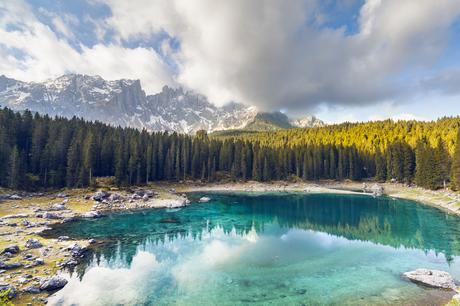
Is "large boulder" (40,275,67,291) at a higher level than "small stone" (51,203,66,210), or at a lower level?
lower

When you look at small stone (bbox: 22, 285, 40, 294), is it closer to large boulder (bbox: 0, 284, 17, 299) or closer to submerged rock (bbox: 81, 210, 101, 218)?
large boulder (bbox: 0, 284, 17, 299)

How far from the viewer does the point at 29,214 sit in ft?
163

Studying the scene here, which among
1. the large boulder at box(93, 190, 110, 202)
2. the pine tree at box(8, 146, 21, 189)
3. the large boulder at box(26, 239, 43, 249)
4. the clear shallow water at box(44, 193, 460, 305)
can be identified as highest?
the pine tree at box(8, 146, 21, 189)

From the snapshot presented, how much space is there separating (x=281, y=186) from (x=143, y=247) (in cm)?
8612

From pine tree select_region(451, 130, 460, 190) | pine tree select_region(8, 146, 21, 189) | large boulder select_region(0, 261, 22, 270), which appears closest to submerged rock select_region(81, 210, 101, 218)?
pine tree select_region(8, 146, 21, 189)

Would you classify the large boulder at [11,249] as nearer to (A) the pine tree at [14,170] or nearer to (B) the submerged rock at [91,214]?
(B) the submerged rock at [91,214]

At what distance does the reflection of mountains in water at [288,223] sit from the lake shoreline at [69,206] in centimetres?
416

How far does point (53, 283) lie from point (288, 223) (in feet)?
142

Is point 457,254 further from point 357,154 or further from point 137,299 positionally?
point 357,154

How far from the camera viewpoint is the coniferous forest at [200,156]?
3082 inches

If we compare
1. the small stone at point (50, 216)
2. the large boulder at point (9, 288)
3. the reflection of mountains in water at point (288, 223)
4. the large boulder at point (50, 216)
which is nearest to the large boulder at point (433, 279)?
the reflection of mountains in water at point (288, 223)

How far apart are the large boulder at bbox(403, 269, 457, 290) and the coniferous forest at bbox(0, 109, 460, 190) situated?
5849cm

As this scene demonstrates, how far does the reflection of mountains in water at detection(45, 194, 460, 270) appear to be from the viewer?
41312 millimetres

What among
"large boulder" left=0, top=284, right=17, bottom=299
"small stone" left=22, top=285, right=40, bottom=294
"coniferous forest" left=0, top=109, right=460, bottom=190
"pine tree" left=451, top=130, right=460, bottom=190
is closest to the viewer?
"large boulder" left=0, top=284, right=17, bottom=299
